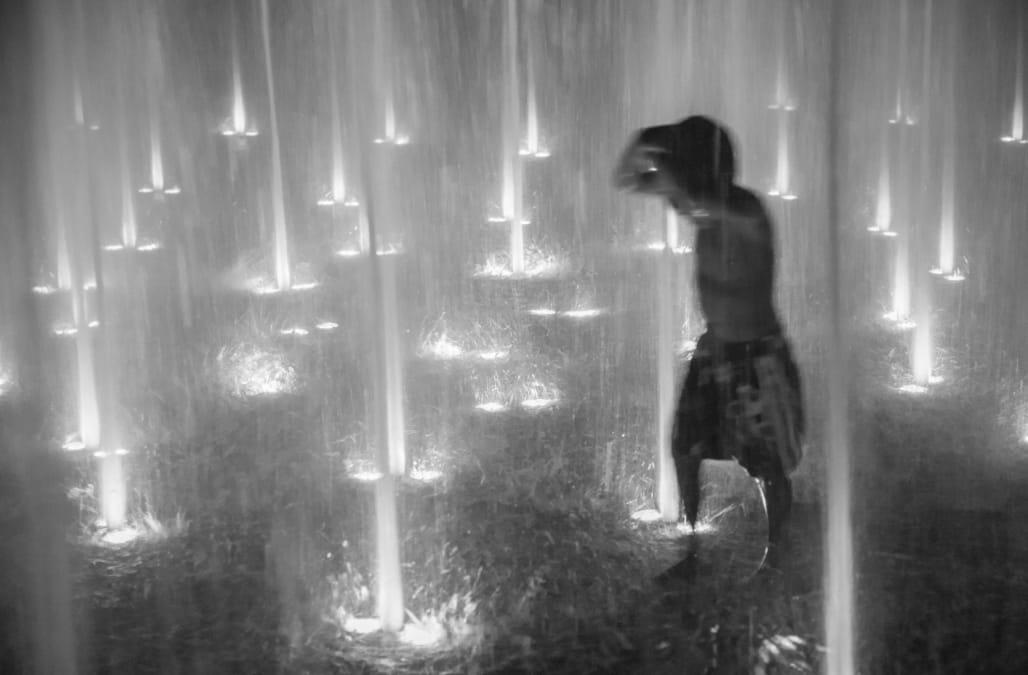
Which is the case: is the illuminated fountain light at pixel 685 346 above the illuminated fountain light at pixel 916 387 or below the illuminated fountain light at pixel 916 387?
above

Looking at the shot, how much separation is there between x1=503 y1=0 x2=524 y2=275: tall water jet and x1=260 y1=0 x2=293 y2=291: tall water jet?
2280 millimetres

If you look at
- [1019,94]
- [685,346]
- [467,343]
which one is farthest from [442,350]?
[1019,94]

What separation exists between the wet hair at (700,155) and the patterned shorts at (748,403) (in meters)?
0.58

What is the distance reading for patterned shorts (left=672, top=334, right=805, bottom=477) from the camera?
403 centimetres

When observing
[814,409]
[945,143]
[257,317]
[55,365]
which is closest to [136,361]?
[55,365]

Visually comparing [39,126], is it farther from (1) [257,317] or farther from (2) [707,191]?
(2) [707,191]

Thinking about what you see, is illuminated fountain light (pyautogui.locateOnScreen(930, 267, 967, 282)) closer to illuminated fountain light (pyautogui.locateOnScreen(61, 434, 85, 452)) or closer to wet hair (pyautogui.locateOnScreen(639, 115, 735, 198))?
wet hair (pyautogui.locateOnScreen(639, 115, 735, 198))

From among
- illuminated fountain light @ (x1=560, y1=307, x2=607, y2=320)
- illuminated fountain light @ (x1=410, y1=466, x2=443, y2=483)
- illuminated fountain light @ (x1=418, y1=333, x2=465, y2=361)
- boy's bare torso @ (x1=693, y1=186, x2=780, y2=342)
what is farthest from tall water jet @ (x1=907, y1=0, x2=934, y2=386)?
boy's bare torso @ (x1=693, y1=186, x2=780, y2=342)

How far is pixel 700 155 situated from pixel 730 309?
1.88ft

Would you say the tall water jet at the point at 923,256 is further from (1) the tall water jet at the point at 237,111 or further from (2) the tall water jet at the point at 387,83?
(1) the tall water jet at the point at 237,111

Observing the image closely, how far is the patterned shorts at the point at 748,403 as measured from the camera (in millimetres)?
4027

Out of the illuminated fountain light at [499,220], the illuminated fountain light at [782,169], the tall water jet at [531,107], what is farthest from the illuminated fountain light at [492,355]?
the tall water jet at [531,107]

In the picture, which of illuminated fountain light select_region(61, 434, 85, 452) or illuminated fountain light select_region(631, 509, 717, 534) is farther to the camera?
illuminated fountain light select_region(61, 434, 85, 452)

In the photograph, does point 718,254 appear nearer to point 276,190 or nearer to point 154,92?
point 276,190
